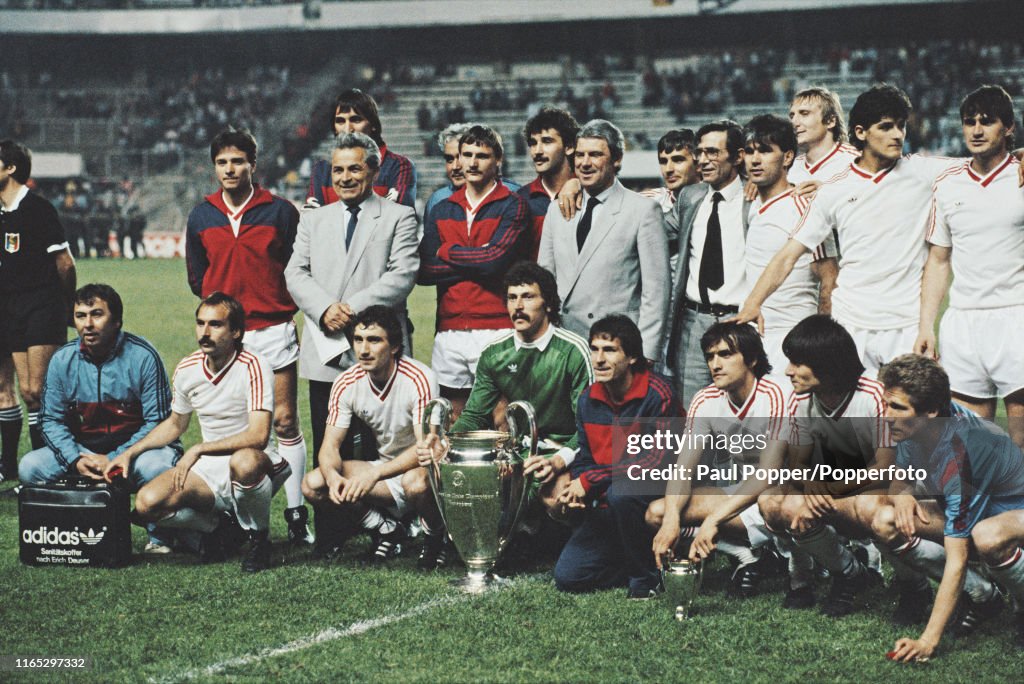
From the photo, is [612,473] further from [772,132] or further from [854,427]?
[772,132]

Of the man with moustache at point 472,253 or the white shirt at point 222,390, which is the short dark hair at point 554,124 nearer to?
the man with moustache at point 472,253

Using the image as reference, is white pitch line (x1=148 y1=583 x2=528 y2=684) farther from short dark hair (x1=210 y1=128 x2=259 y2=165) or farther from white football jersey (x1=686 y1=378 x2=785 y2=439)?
short dark hair (x1=210 y1=128 x2=259 y2=165)

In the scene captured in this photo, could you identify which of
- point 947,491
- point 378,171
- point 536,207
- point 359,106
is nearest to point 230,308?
point 378,171

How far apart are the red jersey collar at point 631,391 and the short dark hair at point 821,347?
2.63ft

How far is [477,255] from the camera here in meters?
6.09

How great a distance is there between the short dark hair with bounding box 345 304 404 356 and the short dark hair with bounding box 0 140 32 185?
9.28 feet

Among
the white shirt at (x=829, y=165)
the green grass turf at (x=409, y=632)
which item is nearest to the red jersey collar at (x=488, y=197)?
the white shirt at (x=829, y=165)

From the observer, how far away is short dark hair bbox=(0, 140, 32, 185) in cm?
723

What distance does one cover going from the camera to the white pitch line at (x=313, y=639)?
13.5 ft

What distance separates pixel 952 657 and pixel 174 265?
1040 inches

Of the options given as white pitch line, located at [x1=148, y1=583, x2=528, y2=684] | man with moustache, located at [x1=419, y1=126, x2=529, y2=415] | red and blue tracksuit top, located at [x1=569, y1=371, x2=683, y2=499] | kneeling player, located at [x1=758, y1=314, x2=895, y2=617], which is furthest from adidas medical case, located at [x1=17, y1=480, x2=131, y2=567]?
kneeling player, located at [x1=758, y1=314, x2=895, y2=617]

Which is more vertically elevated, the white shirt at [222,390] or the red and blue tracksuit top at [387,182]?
the red and blue tracksuit top at [387,182]

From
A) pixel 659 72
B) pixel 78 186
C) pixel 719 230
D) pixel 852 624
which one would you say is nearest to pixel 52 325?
pixel 719 230

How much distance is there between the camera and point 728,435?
5.12 m
